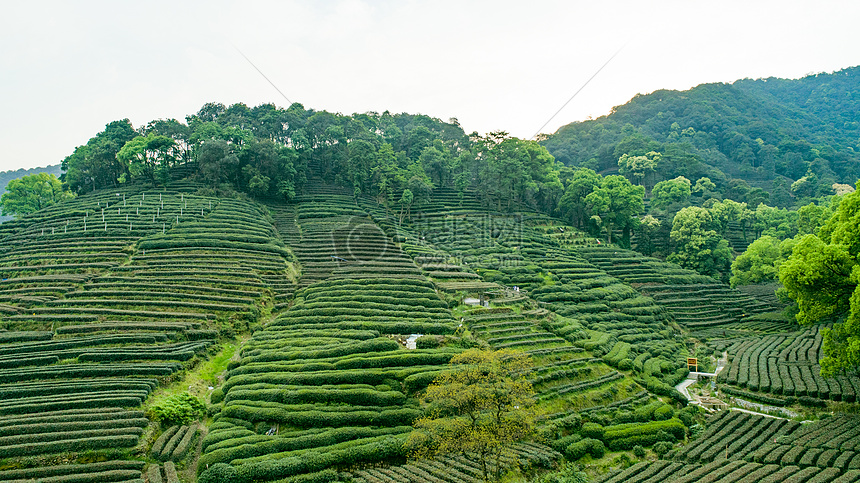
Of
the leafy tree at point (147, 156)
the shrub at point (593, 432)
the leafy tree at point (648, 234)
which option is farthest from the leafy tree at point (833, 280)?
the leafy tree at point (147, 156)

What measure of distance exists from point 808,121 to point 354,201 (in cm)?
17801

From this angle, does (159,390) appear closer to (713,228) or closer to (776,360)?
(776,360)

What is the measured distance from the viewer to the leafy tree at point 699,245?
68438 mm

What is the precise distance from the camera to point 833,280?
26156 mm

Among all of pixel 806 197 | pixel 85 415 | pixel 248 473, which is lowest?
pixel 248 473

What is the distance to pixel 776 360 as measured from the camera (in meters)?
37.3

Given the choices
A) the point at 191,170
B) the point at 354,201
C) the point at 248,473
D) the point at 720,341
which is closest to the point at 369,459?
the point at 248,473

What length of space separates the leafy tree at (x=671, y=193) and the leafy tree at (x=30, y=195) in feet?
337

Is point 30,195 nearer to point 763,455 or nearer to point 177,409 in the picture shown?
point 177,409

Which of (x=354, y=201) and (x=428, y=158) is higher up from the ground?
(x=428, y=158)

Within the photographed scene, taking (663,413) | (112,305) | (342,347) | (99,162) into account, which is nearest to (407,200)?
(342,347)

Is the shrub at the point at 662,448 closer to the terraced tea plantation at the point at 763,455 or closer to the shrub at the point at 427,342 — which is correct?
the terraced tea plantation at the point at 763,455

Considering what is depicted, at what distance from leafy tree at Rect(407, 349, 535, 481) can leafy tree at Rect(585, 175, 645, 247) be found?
55.6 m

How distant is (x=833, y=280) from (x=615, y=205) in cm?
4965
